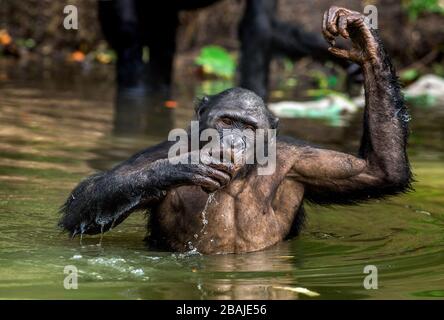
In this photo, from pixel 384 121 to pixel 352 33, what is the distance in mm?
514

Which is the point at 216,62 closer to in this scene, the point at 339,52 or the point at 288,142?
the point at 288,142

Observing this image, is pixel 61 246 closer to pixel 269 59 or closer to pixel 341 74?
pixel 269 59

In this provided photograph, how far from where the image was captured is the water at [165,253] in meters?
4.50

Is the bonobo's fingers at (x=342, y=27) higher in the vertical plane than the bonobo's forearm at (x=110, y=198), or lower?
higher

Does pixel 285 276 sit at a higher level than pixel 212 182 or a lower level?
lower

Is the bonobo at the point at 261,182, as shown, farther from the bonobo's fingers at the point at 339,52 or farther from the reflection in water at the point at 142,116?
the reflection in water at the point at 142,116

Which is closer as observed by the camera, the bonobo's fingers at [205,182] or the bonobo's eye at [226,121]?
the bonobo's fingers at [205,182]

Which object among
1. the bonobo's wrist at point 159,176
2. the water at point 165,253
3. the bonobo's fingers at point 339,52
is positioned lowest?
the water at point 165,253

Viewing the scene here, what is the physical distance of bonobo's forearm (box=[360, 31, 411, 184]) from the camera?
5691 mm

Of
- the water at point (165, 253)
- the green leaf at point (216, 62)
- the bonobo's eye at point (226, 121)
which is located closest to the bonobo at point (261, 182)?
the bonobo's eye at point (226, 121)

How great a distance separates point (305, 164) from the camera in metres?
5.88

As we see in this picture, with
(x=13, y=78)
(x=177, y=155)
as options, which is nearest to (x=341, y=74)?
(x=13, y=78)

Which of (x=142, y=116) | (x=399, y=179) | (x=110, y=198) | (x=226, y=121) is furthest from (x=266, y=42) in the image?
(x=110, y=198)

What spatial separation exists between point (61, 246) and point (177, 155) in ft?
2.57
